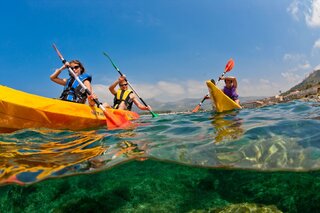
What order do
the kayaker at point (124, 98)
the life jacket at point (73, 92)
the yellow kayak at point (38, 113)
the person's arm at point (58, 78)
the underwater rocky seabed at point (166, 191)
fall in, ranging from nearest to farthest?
the underwater rocky seabed at point (166, 191) → the yellow kayak at point (38, 113) → the life jacket at point (73, 92) → the person's arm at point (58, 78) → the kayaker at point (124, 98)

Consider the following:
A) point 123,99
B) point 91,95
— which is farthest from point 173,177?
point 123,99

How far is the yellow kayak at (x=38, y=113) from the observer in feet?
24.3

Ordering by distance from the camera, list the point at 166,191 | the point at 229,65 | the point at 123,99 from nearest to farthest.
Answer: the point at 166,191 → the point at 123,99 → the point at 229,65

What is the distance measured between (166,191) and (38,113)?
13.4 feet

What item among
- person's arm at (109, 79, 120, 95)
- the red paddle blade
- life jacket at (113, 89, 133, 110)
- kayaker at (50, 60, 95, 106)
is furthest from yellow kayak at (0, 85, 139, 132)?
the red paddle blade

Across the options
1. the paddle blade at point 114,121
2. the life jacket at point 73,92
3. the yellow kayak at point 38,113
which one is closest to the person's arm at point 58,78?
the life jacket at point 73,92

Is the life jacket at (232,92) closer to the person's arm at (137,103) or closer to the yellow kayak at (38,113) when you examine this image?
the person's arm at (137,103)

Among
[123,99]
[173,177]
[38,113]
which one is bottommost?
[173,177]

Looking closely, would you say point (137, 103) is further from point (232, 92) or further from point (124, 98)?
point (232, 92)

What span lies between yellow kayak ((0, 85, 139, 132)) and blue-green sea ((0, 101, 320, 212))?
4.83 ft

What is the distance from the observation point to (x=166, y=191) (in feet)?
18.3

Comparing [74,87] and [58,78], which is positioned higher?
[58,78]

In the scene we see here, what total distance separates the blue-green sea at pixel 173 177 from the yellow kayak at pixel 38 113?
4.83 feet

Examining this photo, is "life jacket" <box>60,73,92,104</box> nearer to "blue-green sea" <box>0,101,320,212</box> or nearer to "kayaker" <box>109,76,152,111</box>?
"kayaker" <box>109,76,152,111</box>
